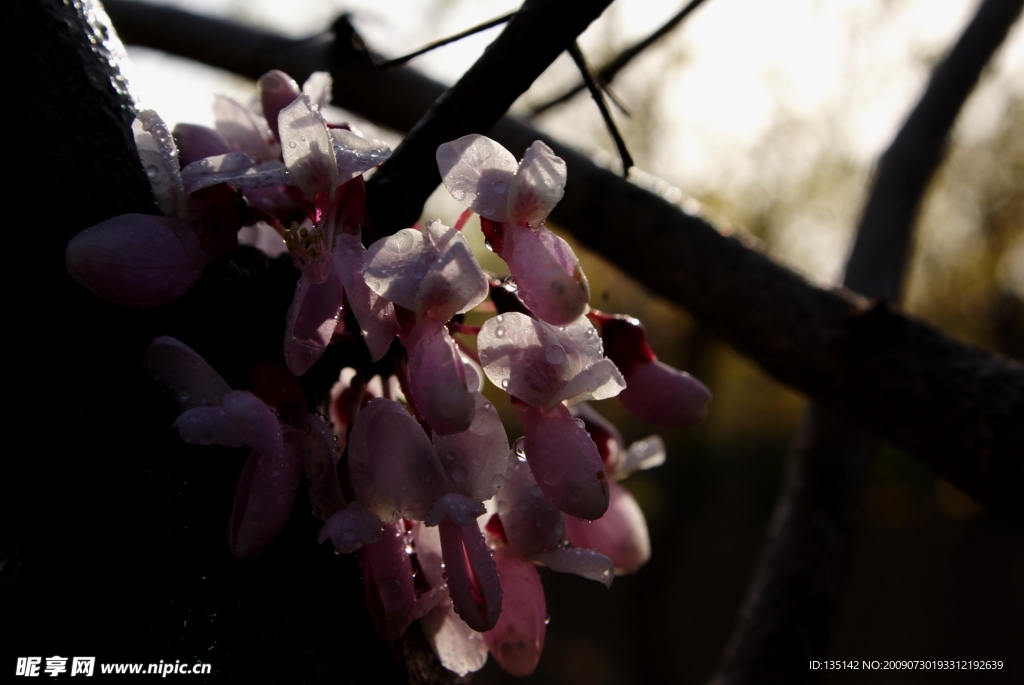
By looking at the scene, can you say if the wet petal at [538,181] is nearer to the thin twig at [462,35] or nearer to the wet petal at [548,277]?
the wet petal at [548,277]

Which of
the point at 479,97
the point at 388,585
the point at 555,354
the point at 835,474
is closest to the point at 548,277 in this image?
the point at 555,354

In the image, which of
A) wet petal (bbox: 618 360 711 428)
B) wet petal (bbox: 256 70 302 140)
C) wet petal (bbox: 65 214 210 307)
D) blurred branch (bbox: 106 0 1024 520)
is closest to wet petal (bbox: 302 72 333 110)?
wet petal (bbox: 256 70 302 140)

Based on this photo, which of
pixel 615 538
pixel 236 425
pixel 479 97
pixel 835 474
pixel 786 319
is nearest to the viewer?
pixel 236 425

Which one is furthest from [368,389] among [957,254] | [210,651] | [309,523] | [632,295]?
[957,254]

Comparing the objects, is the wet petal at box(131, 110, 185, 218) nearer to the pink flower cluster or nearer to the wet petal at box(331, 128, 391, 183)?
the pink flower cluster

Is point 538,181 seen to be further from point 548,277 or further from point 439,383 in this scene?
point 439,383
